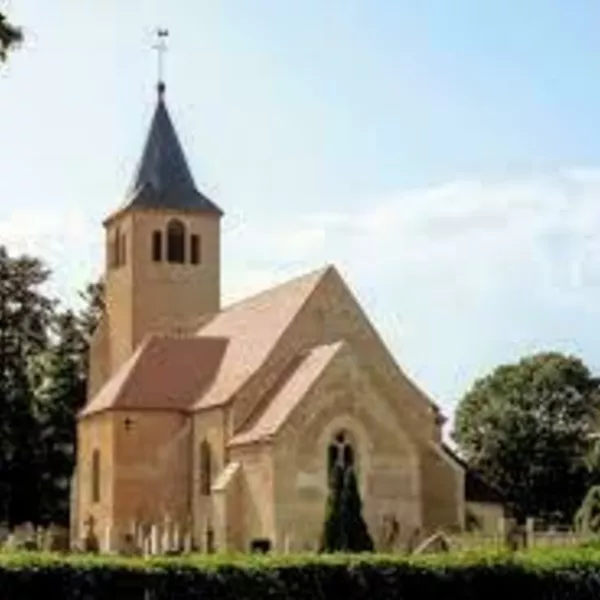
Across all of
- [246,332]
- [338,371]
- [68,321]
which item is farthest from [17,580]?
[68,321]

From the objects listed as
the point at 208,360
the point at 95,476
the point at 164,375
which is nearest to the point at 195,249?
the point at 208,360

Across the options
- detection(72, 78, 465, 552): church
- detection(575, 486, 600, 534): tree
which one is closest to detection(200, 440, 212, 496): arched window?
detection(72, 78, 465, 552): church

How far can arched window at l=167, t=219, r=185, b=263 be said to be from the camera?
6288 cm

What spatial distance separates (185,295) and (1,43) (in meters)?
42.4

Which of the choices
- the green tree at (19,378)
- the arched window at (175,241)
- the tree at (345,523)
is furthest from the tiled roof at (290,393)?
the green tree at (19,378)

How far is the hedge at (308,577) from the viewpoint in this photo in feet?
75.7

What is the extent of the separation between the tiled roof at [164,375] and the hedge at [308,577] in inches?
1135

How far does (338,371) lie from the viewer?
47.5 metres

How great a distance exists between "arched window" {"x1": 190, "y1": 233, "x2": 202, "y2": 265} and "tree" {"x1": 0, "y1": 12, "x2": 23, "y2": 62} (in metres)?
42.2

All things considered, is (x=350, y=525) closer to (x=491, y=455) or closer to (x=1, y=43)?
(x=1, y=43)

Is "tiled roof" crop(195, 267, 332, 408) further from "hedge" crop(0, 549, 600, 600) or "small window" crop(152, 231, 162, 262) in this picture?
"hedge" crop(0, 549, 600, 600)

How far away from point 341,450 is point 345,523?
325 inches

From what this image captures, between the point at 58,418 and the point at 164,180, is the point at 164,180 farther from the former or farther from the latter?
the point at 58,418

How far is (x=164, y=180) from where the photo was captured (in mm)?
63375
